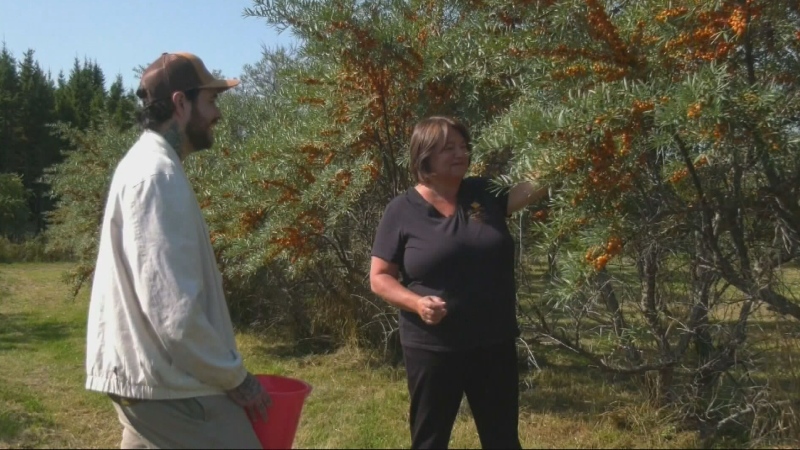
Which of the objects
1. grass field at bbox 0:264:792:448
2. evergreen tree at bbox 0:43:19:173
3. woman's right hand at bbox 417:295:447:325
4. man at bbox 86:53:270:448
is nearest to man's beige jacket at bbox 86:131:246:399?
man at bbox 86:53:270:448

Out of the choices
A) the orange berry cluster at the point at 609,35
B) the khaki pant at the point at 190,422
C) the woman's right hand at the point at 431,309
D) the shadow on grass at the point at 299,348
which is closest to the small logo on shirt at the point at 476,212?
the woman's right hand at the point at 431,309

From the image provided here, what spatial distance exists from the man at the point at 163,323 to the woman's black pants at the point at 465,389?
827 mm

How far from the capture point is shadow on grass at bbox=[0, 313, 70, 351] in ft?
31.5

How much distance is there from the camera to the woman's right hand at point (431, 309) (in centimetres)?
293

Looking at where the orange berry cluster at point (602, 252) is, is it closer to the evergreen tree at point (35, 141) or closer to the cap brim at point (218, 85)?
the cap brim at point (218, 85)

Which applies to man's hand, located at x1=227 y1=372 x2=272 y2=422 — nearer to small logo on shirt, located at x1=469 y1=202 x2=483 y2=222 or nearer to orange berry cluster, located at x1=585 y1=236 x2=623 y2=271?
small logo on shirt, located at x1=469 y1=202 x2=483 y2=222

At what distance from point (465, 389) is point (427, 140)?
38.0 inches

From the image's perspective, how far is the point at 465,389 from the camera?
127 inches

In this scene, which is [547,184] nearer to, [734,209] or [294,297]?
[734,209]

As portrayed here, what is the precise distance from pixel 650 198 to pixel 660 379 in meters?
1.59

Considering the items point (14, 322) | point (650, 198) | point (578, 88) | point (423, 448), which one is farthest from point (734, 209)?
point (14, 322)

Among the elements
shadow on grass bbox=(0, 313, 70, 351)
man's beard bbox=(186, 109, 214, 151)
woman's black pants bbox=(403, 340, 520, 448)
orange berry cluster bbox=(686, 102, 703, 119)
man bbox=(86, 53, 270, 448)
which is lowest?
shadow on grass bbox=(0, 313, 70, 351)

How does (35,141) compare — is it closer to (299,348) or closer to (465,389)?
(299,348)

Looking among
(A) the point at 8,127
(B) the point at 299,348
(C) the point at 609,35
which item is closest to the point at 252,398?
(C) the point at 609,35
